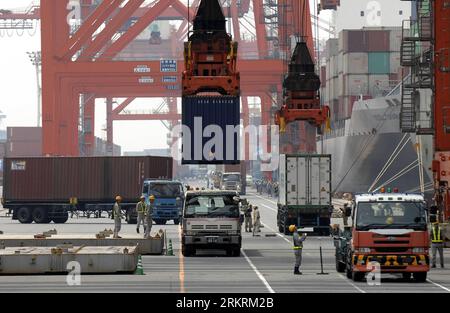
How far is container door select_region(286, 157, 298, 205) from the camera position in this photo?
60125 millimetres

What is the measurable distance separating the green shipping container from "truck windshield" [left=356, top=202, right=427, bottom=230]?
272ft

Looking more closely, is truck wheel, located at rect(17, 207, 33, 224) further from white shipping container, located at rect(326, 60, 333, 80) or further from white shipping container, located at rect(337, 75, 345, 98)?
white shipping container, located at rect(326, 60, 333, 80)

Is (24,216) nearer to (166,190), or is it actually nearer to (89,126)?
(166,190)

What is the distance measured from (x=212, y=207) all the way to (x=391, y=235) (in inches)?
492

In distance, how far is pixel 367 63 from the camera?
380 feet

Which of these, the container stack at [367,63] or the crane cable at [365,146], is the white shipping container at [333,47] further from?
the crane cable at [365,146]

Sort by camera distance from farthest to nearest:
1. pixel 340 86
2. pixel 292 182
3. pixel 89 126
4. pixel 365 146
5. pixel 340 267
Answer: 1. pixel 89 126
2. pixel 340 86
3. pixel 365 146
4. pixel 292 182
5. pixel 340 267

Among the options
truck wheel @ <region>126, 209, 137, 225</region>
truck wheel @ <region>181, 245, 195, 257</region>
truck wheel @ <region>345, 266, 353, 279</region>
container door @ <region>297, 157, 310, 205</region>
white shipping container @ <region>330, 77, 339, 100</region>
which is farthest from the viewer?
white shipping container @ <region>330, 77, 339, 100</region>

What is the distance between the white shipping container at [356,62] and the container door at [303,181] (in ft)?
185

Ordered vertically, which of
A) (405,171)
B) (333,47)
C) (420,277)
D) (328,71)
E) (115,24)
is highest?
(115,24)

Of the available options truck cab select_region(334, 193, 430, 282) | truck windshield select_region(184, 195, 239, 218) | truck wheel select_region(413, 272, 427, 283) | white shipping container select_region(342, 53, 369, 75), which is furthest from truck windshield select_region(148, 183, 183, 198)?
white shipping container select_region(342, 53, 369, 75)

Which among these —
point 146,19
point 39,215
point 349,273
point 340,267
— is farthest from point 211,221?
point 146,19
